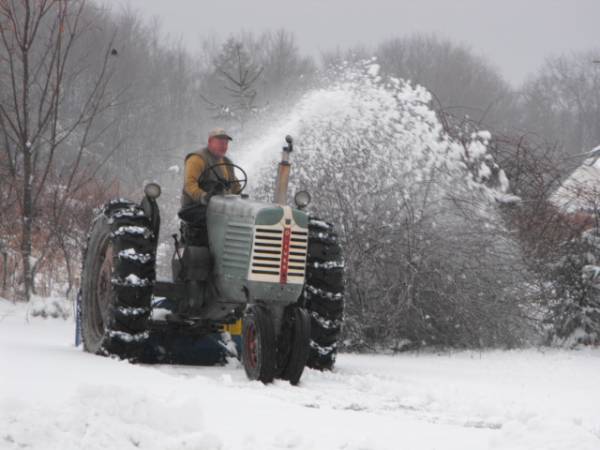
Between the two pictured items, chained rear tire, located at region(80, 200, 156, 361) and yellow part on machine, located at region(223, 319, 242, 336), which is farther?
yellow part on machine, located at region(223, 319, 242, 336)

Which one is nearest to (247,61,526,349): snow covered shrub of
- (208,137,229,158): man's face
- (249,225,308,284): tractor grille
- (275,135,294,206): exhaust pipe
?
(208,137,229,158): man's face

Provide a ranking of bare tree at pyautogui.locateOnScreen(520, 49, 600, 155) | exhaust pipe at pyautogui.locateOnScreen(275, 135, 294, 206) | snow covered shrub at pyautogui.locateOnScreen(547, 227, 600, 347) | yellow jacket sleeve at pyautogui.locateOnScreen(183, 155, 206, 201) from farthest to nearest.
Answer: bare tree at pyautogui.locateOnScreen(520, 49, 600, 155) < snow covered shrub at pyautogui.locateOnScreen(547, 227, 600, 347) < yellow jacket sleeve at pyautogui.locateOnScreen(183, 155, 206, 201) < exhaust pipe at pyautogui.locateOnScreen(275, 135, 294, 206)

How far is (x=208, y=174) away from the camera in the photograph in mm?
8617

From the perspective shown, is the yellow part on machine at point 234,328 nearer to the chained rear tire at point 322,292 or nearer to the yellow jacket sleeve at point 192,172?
the chained rear tire at point 322,292

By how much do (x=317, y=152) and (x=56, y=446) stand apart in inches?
283

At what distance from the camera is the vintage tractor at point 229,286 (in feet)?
24.6

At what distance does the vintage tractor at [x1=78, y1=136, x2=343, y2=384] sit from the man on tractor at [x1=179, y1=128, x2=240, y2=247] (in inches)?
2.1

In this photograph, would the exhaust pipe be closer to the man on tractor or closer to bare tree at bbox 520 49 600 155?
the man on tractor

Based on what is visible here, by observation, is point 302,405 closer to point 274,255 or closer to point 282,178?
point 274,255

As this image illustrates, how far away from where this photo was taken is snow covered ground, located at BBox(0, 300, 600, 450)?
14.9 feet

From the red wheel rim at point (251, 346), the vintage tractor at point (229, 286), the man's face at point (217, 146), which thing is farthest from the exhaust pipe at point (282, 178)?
the red wheel rim at point (251, 346)

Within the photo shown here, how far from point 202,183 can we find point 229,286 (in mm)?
1041

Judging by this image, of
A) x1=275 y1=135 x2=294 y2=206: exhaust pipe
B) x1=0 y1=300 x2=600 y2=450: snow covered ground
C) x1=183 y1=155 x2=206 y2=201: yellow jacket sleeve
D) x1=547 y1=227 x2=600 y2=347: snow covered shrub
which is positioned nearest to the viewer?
x1=0 y1=300 x2=600 y2=450: snow covered ground

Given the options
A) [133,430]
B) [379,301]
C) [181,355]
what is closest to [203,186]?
[181,355]
